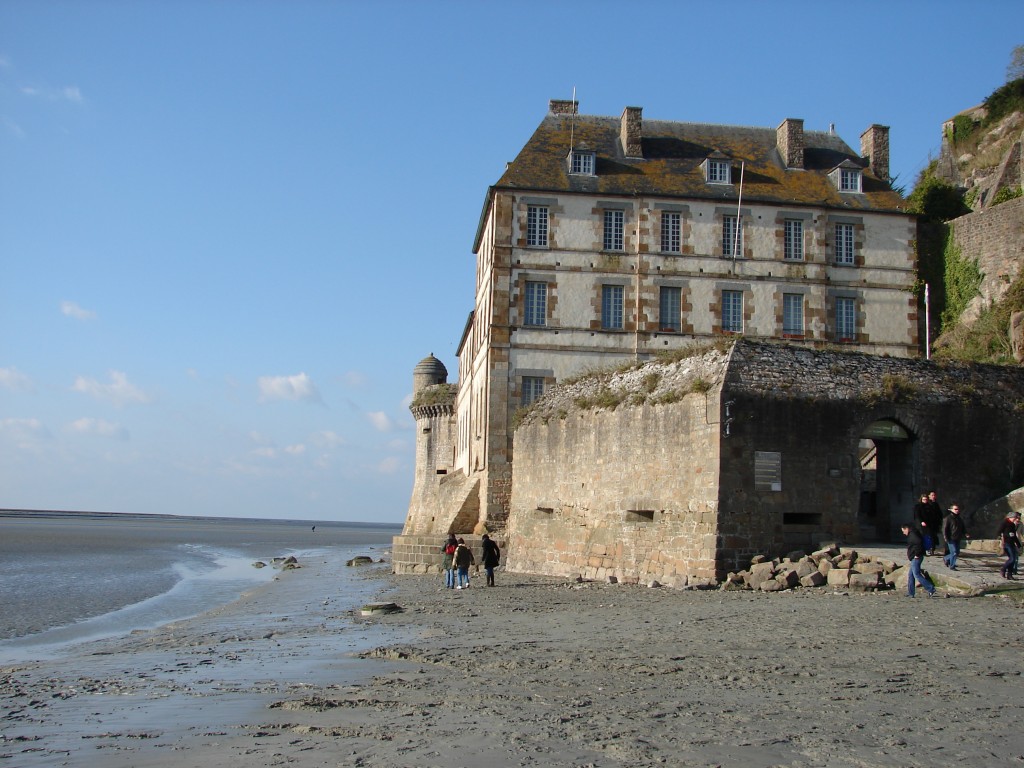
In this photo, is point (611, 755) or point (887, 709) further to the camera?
point (887, 709)

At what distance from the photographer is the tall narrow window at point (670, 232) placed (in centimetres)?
3439

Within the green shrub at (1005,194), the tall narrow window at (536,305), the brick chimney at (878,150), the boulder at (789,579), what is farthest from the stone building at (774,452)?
the green shrub at (1005,194)

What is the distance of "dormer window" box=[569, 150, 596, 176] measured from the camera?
114 feet

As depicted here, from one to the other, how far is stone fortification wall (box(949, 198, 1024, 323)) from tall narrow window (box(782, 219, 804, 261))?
20.4ft

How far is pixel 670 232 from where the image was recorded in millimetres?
34469

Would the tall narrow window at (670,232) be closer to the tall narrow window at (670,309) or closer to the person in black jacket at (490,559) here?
the tall narrow window at (670,309)

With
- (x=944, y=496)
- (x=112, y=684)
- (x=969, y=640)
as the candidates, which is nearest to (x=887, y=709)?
(x=969, y=640)

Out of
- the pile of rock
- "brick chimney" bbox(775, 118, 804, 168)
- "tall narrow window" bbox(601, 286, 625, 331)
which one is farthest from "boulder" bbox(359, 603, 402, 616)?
"brick chimney" bbox(775, 118, 804, 168)

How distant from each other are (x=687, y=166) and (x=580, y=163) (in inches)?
155

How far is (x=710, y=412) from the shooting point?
20.5 m

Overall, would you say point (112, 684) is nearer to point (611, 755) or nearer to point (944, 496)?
point (611, 755)

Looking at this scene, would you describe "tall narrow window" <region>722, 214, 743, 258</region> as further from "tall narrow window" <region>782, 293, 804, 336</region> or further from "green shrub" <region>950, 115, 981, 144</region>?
"green shrub" <region>950, 115, 981, 144</region>

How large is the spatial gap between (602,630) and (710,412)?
278 inches

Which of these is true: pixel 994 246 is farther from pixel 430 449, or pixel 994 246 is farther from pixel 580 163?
pixel 430 449
